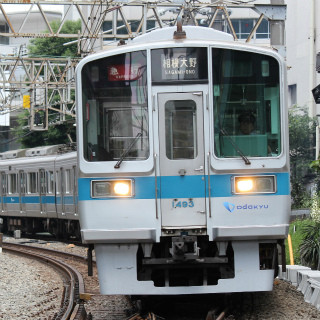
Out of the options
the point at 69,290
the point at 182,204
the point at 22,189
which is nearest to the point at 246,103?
the point at 182,204

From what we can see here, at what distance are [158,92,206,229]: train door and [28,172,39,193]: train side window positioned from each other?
622 inches

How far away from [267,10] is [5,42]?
46722 mm

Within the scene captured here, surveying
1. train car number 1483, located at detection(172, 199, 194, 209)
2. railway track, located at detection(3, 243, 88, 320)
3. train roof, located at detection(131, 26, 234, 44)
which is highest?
train roof, located at detection(131, 26, 234, 44)

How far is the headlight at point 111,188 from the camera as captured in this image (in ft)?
26.2

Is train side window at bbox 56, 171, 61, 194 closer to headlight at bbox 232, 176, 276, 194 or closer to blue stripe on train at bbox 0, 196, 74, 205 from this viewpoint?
blue stripe on train at bbox 0, 196, 74, 205

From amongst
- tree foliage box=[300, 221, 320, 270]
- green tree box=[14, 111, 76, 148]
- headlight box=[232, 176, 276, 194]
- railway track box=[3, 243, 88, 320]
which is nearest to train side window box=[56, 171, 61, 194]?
railway track box=[3, 243, 88, 320]

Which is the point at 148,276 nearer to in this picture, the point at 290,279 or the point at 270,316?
the point at 270,316

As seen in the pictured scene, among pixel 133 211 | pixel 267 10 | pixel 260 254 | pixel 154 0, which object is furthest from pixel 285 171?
pixel 154 0

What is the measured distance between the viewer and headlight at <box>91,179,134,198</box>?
800 centimetres

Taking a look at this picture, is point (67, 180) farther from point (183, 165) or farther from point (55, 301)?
point (183, 165)

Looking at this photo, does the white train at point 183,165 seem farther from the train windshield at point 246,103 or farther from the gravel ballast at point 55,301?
the gravel ballast at point 55,301

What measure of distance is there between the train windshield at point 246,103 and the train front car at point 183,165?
0.4 inches

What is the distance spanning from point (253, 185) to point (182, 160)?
74 centimetres

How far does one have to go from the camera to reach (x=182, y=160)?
7.99m
